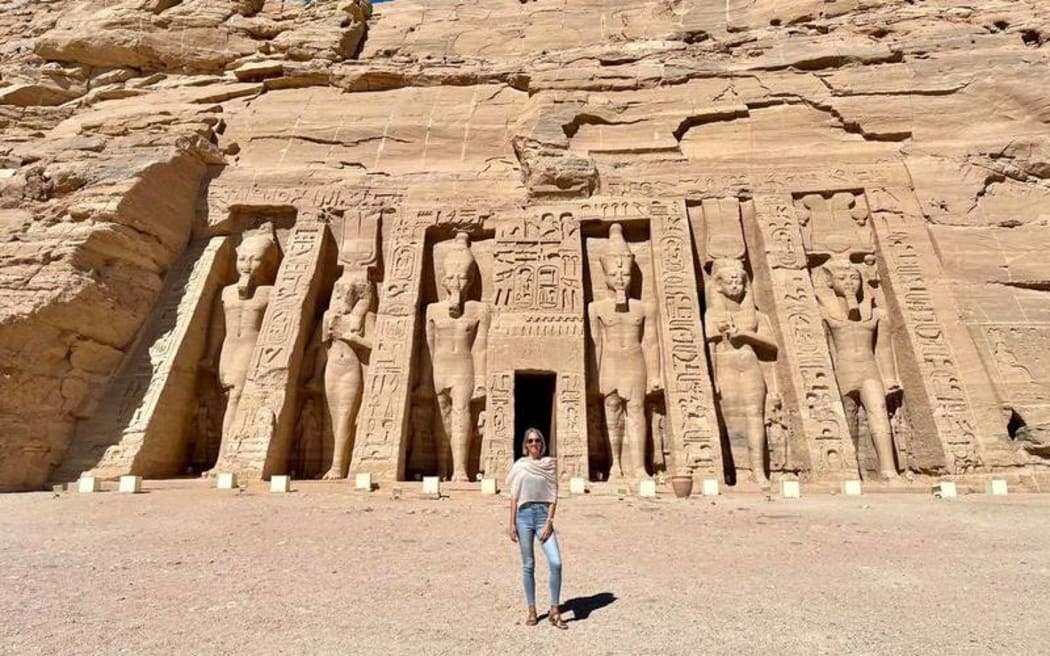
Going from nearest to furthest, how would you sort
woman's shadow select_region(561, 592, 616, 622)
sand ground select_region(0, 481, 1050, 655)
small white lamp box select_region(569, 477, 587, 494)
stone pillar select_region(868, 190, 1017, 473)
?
sand ground select_region(0, 481, 1050, 655)
woman's shadow select_region(561, 592, 616, 622)
small white lamp box select_region(569, 477, 587, 494)
stone pillar select_region(868, 190, 1017, 473)

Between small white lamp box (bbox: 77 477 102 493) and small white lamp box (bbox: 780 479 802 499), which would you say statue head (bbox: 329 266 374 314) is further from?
small white lamp box (bbox: 780 479 802 499)

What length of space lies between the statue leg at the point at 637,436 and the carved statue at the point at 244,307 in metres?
6.17

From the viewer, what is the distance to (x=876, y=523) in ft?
18.6

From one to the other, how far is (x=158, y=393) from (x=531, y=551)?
8.69 metres

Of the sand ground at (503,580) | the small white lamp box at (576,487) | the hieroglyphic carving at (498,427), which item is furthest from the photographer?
the hieroglyphic carving at (498,427)

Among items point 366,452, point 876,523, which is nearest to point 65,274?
point 366,452

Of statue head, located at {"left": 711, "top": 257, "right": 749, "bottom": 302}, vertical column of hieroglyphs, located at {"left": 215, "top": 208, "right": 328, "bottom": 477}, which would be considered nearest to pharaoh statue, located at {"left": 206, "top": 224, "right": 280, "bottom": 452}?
vertical column of hieroglyphs, located at {"left": 215, "top": 208, "right": 328, "bottom": 477}

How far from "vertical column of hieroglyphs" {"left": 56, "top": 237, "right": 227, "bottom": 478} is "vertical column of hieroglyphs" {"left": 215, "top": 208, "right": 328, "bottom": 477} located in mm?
1056

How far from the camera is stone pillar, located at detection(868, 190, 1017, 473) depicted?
8.80 meters

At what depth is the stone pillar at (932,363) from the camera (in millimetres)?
8805

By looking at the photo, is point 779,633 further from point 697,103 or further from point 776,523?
point 697,103

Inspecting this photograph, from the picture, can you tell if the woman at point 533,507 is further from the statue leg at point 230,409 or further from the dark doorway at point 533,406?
the statue leg at point 230,409

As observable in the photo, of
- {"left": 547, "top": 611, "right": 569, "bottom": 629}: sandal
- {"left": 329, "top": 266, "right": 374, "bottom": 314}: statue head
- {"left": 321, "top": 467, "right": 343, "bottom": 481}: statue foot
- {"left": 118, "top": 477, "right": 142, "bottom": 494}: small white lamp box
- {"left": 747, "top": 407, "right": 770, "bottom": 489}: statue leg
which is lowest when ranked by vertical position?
{"left": 547, "top": 611, "right": 569, "bottom": 629}: sandal

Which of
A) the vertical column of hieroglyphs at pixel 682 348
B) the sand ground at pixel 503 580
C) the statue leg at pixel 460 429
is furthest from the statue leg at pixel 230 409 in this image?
the vertical column of hieroglyphs at pixel 682 348
